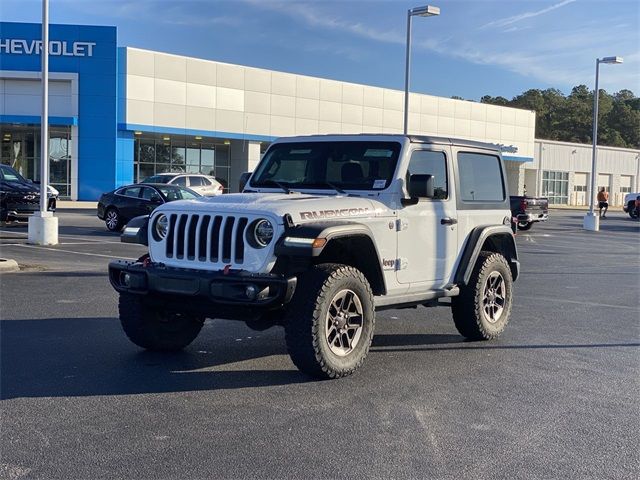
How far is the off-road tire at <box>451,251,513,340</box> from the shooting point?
752cm

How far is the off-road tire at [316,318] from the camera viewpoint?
5660 mm

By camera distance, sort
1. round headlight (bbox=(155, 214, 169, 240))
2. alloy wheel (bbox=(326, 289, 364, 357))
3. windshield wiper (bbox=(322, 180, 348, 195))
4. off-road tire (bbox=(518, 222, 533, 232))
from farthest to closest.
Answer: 1. off-road tire (bbox=(518, 222, 533, 232))
2. windshield wiper (bbox=(322, 180, 348, 195))
3. round headlight (bbox=(155, 214, 169, 240))
4. alloy wheel (bbox=(326, 289, 364, 357))

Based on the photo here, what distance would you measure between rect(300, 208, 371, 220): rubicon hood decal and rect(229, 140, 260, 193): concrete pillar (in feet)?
125

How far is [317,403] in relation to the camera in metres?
5.38

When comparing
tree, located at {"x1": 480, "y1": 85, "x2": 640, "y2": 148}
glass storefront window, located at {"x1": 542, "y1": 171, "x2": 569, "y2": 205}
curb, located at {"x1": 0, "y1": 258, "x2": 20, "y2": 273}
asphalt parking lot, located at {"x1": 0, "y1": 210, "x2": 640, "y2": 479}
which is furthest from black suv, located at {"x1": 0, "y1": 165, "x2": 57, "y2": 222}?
tree, located at {"x1": 480, "y1": 85, "x2": 640, "y2": 148}

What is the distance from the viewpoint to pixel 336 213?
240 inches

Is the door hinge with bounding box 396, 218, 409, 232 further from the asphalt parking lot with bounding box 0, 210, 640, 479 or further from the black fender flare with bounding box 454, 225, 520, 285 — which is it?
the asphalt parking lot with bounding box 0, 210, 640, 479

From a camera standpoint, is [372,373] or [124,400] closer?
[124,400]

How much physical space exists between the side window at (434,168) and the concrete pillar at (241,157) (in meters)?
37.2

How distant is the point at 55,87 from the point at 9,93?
91.7 inches

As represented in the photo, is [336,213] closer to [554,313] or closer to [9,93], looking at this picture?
[554,313]

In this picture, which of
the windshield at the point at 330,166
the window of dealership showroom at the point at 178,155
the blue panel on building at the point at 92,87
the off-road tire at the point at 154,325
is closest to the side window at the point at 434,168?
the windshield at the point at 330,166

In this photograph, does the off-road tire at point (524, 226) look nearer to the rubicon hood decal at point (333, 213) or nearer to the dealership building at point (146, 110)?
the dealership building at point (146, 110)

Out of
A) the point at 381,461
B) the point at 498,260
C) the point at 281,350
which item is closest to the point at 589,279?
the point at 498,260
